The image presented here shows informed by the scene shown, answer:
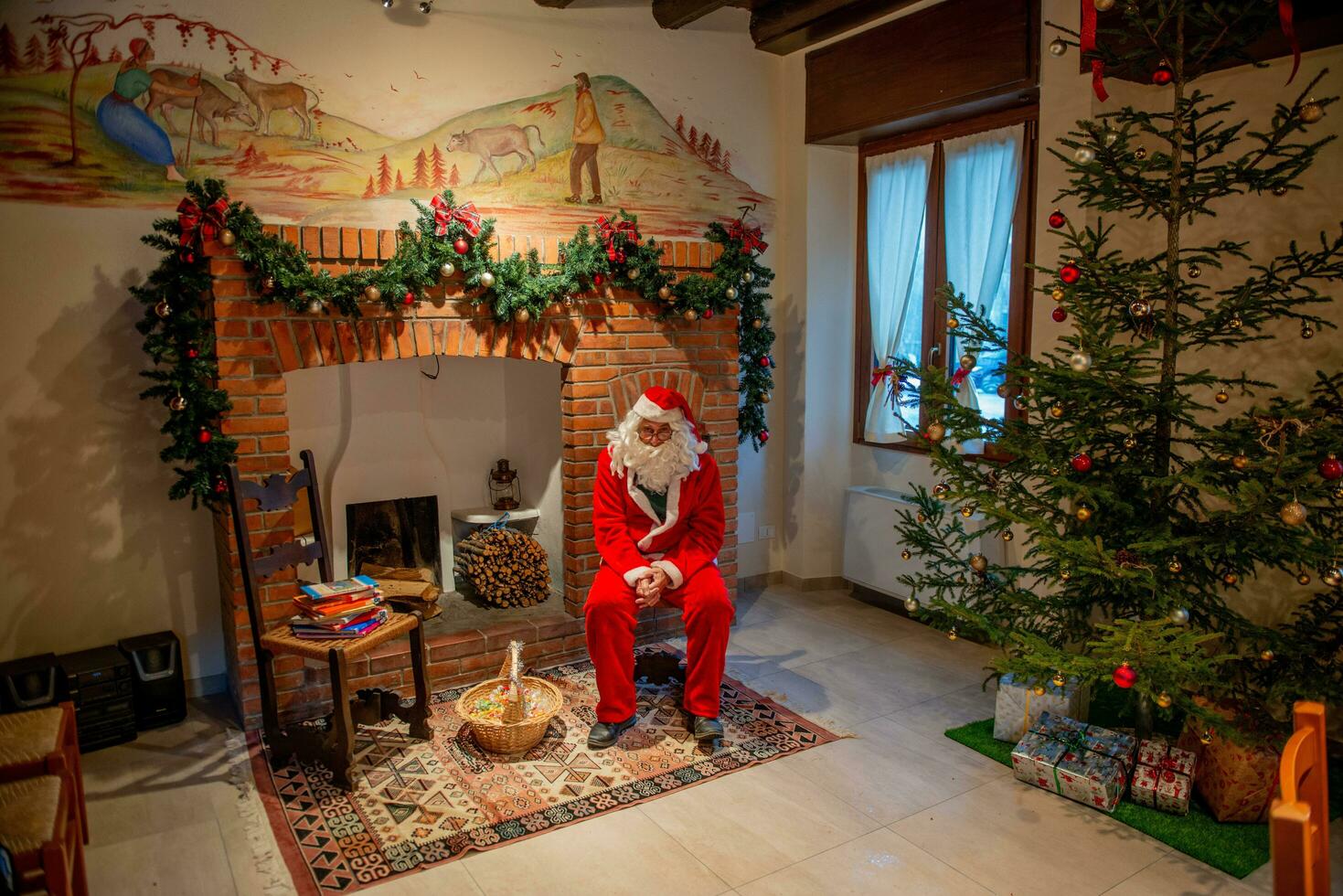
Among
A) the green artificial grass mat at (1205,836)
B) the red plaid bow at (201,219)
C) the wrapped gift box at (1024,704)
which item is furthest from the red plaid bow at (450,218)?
the green artificial grass mat at (1205,836)

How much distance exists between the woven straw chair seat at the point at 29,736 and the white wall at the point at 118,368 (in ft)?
4.21

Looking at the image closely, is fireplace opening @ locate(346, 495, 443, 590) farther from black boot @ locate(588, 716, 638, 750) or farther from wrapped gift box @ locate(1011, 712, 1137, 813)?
wrapped gift box @ locate(1011, 712, 1137, 813)

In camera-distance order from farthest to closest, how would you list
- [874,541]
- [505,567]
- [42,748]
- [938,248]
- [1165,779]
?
[874,541], [938,248], [505,567], [1165,779], [42,748]

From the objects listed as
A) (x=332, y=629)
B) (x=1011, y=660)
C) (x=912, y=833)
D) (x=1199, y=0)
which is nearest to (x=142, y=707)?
(x=332, y=629)

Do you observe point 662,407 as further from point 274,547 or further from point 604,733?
point 274,547

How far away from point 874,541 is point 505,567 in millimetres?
2003

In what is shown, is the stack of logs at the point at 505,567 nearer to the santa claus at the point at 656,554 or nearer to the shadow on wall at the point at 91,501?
the santa claus at the point at 656,554

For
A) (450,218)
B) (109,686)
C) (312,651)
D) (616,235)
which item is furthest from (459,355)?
(109,686)

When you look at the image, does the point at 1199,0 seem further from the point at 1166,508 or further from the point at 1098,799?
the point at 1098,799

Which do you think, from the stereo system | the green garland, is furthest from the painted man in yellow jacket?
the stereo system

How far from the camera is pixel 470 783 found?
3150mm

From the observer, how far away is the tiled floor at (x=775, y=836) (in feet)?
8.55

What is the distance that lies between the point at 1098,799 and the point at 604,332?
2726 mm

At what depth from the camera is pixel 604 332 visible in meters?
4.21
